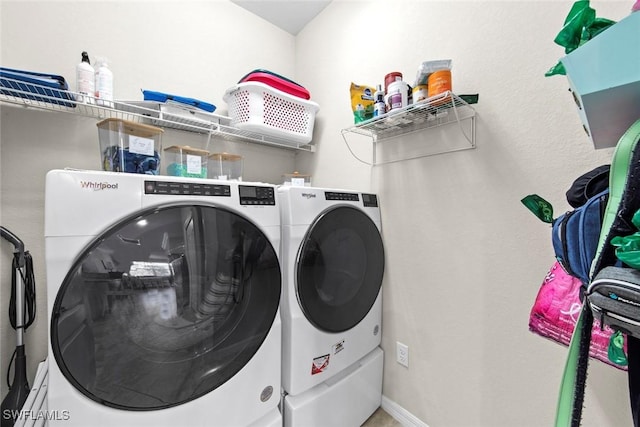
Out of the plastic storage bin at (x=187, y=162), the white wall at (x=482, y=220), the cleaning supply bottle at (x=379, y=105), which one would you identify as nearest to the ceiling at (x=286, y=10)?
the white wall at (x=482, y=220)

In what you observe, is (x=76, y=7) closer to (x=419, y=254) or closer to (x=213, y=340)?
(x=213, y=340)

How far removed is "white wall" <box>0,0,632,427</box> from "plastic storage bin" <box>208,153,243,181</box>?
468 millimetres

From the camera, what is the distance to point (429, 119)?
119cm

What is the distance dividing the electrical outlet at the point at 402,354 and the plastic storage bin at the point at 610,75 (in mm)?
1169

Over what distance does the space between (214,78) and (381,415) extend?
216cm

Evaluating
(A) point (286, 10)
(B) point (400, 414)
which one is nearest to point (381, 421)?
(B) point (400, 414)

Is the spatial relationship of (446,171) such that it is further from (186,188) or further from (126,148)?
(126,148)

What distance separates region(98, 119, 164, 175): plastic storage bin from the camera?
3.26 ft

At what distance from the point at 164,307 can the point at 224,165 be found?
2.82 ft

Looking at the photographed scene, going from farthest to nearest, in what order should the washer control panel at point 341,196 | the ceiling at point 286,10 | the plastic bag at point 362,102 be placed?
1. the ceiling at point 286,10
2. the plastic bag at point 362,102
3. the washer control panel at point 341,196

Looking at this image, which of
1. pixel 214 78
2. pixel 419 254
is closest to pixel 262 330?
pixel 419 254

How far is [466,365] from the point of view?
3.56ft

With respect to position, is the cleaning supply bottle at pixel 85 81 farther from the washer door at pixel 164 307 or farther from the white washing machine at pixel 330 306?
the white washing machine at pixel 330 306

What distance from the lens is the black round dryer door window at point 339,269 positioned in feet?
3.46
